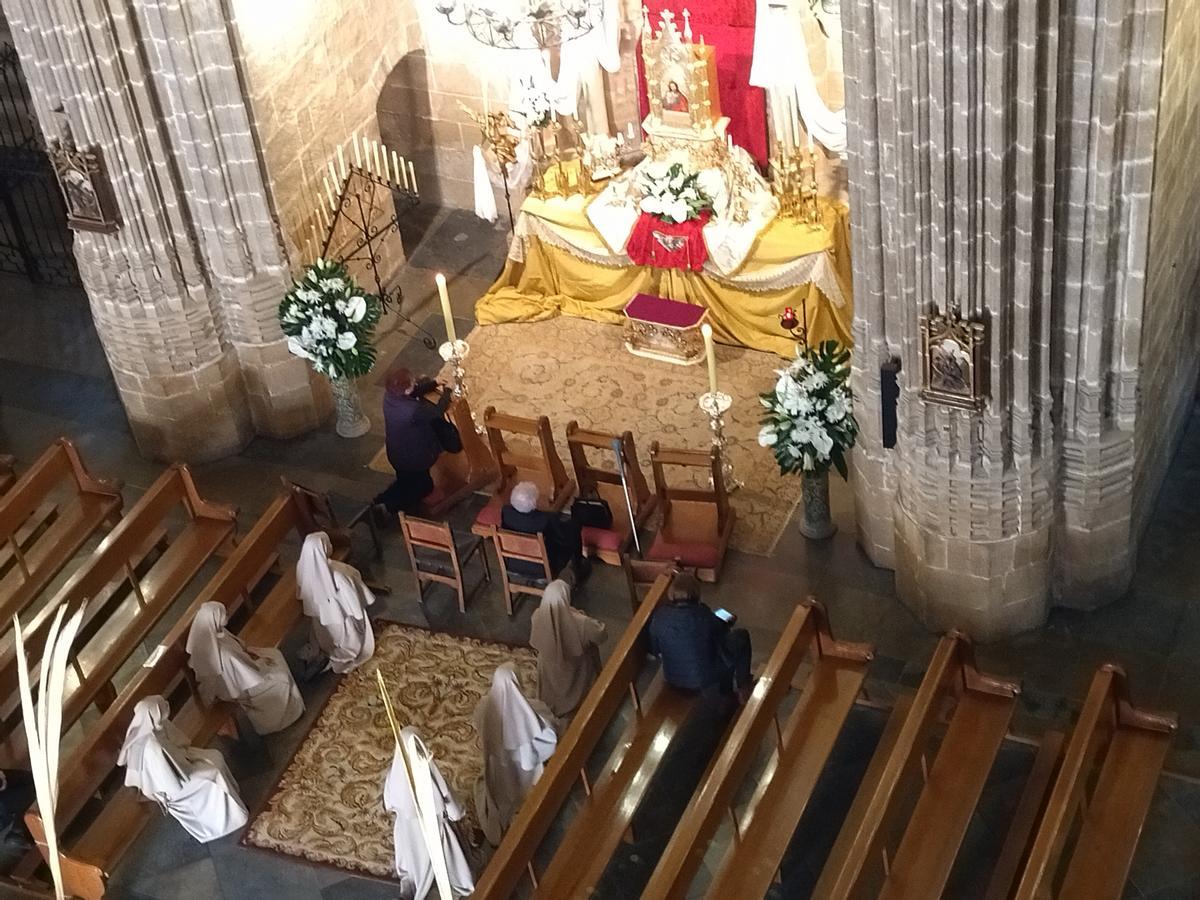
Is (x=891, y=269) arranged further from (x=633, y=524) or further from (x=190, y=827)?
(x=190, y=827)

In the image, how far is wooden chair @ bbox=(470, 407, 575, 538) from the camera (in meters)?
11.9

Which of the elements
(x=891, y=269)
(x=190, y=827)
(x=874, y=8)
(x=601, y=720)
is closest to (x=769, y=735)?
(x=601, y=720)

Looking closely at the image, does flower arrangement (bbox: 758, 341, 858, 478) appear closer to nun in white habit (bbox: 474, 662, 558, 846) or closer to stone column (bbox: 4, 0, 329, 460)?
nun in white habit (bbox: 474, 662, 558, 846)

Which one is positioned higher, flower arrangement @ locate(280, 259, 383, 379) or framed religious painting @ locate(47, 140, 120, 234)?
framed religious painting @ locate(47, 140, 120, 234)

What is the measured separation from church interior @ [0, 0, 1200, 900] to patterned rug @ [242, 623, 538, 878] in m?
0.03

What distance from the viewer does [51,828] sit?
409 cm

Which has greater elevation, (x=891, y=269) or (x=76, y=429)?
(x=891, y=269)

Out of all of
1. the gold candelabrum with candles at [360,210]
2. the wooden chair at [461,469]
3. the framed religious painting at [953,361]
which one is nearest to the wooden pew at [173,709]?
the wooden chair at [461,469]

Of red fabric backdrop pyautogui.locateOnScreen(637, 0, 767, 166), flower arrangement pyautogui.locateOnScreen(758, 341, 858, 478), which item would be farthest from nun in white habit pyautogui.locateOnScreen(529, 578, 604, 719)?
red fabric backdrop pyautogui.locateOnScreen(637, 0, 767, 166)

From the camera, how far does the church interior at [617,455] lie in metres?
A: 8.85

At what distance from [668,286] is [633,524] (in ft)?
9.93

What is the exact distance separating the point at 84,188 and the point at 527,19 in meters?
3.65

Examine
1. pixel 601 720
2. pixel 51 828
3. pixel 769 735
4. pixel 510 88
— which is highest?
pixel 51 828

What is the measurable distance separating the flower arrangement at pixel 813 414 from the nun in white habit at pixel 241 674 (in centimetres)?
370
